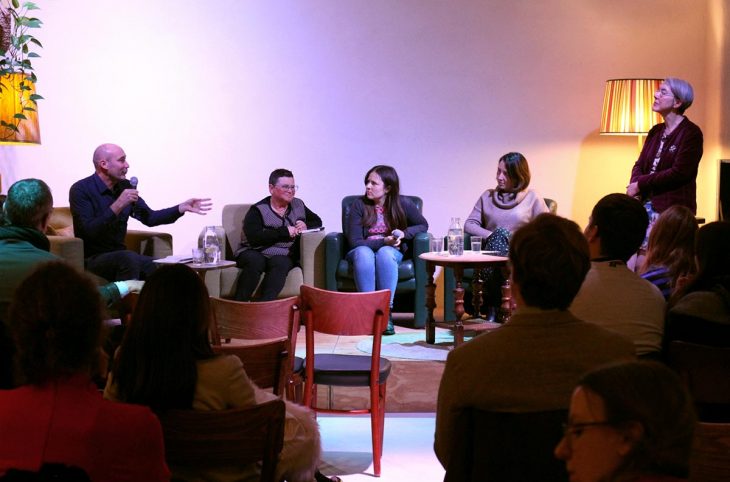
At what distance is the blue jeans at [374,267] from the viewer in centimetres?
661

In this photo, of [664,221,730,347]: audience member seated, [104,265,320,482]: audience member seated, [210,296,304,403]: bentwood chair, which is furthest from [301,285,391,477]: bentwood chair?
[104,265,320,482]: audience member seated

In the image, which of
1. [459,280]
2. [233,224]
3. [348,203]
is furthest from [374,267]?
[233,224]

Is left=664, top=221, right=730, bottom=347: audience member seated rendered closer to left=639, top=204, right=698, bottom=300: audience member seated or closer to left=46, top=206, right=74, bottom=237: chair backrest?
left=639, top=204, right=698, bottom=300: audience member seated

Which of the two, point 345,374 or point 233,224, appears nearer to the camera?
point 345,374

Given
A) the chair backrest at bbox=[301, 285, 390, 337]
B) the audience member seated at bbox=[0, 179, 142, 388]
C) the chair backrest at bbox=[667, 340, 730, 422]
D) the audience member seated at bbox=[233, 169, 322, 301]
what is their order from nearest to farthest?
the chair backrest at bbox=[667, 340, 730, 422], the audience member seated at bbox=[0, 179, 142, 388], the chair backrest at bbox=[301, 285, 390, 337], the audience member seated at bbox=[233, 169, 322, 301]

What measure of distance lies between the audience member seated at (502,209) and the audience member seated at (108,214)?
76.1 inches

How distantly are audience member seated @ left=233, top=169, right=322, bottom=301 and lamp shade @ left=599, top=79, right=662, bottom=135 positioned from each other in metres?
2.32

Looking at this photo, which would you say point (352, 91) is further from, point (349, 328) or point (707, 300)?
point (707, 300)

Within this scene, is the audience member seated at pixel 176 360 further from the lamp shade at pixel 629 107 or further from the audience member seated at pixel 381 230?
the lamp shade at pixel 629 107

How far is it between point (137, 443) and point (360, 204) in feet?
16.5

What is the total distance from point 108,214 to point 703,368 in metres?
4.32

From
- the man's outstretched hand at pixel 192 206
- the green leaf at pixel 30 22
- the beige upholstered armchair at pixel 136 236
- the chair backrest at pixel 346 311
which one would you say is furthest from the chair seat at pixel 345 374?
the green leaf at pixel 30 22

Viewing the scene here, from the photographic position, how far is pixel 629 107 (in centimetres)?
703

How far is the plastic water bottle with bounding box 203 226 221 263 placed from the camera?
221 inches
